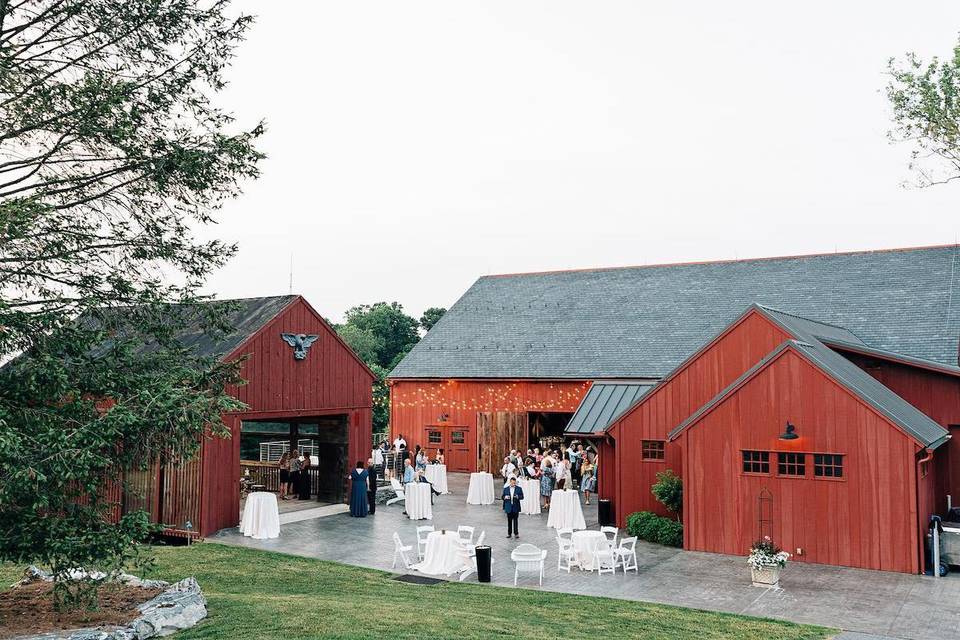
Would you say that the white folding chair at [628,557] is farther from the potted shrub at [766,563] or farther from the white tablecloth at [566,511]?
the white tablecloth at [566,511]

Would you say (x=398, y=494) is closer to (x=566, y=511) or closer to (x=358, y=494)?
(x=358, y=494)

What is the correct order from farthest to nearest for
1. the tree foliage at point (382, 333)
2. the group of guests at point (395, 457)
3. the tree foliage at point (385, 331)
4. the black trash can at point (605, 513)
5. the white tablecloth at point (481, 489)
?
the tree foliage at point (385, 331)
the tree foliage at point (382, 333)
the group of guests at point (395, 457)
the white tablecloth at point (481, 489)
the black trash can at point (605, 513)

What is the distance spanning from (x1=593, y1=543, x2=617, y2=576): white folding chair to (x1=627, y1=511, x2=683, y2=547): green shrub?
109 inches

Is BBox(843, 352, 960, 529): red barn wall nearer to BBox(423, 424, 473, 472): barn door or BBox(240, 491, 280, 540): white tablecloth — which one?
BBox(423, 424, 473, 472): barn door

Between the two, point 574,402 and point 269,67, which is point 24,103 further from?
point 574,402

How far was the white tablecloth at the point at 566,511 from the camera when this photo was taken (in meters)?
20.4

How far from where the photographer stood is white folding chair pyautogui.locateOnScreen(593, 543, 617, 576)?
15.4 meters

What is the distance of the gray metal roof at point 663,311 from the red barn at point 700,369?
69 mm

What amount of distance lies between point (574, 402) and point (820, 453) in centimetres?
1407

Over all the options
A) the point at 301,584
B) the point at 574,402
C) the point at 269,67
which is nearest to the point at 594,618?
the point at 301,584

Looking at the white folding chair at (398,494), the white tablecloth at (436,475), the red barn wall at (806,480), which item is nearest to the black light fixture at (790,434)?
the red barn wall at (806,480)

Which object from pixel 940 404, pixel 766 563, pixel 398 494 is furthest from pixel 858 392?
pixel 398 494

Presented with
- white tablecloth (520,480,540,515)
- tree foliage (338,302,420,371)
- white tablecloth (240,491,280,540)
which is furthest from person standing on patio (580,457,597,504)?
tree foliage (338,302,420,371)

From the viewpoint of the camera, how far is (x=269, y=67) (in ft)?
58.5
